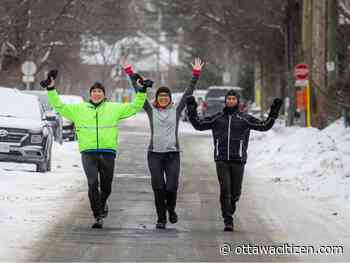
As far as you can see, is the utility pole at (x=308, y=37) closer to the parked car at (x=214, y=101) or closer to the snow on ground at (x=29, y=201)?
the parked car at (x=214, y=101)

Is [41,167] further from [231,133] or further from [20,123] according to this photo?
[231,133]

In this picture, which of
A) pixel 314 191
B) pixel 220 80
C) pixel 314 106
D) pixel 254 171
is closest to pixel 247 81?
pixel 220 80

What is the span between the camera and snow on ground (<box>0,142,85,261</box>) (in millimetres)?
11914

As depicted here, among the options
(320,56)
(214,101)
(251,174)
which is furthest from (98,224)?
(214,101)

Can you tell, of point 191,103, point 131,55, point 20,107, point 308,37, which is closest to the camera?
point 191,103

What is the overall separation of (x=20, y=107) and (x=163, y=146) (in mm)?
9530

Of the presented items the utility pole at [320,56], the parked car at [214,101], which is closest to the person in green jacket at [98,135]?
the utility pole at [320,56]

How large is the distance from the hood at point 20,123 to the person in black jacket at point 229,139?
8141 mm

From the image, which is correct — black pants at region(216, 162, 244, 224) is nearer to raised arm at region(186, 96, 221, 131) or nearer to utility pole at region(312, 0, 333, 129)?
raised arm at region(186, 96, 221, 131)

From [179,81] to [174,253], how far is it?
72814 millimetres

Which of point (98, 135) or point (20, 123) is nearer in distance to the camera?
point (98, 135)

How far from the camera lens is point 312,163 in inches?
861

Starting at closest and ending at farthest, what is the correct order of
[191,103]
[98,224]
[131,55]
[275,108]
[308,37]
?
[98,224]
[191,103]
[275,108]
[308,37]
[131,55]

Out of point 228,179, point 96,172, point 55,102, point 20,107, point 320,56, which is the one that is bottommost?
point 228,179
